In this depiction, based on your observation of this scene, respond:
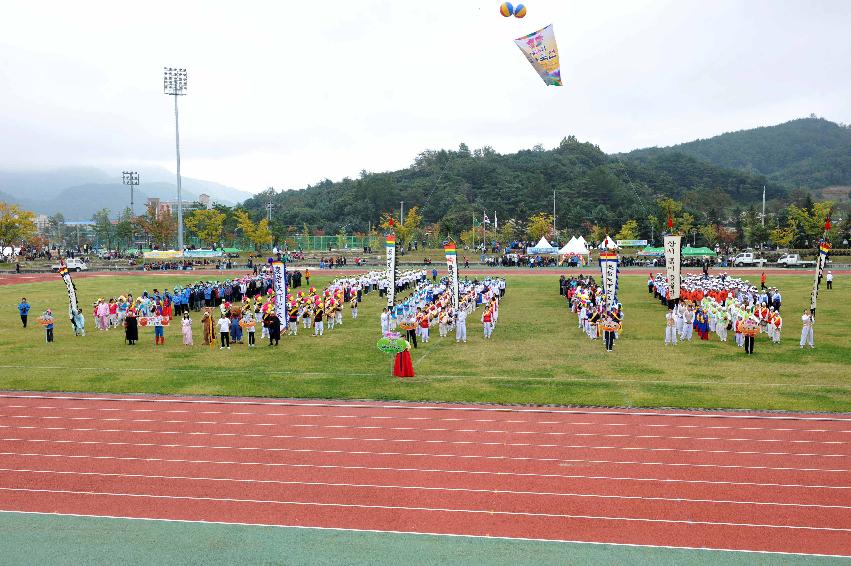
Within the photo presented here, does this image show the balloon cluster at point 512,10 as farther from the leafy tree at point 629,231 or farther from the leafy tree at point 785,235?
the leafy tree at point 629,231

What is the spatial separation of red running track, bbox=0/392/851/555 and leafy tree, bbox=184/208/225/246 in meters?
67.3

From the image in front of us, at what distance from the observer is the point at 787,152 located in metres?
167

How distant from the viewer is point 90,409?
1289 centimetres

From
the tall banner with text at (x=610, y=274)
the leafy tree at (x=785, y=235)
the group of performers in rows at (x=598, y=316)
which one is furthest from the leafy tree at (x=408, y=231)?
the tall banner with text at (x=610, y=274)

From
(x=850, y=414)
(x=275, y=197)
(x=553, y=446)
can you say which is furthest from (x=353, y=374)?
(x=275, y=197)

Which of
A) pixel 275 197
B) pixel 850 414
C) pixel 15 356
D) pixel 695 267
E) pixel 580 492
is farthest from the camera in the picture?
pixel 275 197

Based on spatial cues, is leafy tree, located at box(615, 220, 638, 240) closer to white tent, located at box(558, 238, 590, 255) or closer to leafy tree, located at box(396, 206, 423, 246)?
white tent, located at box(558, 238, 590, 255)

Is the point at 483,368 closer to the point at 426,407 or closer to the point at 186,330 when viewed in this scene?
the point at 426,407

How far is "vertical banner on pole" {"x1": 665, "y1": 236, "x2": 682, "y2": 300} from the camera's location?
24.1 m

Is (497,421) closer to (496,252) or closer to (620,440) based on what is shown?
(620,440)

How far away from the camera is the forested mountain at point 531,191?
93688 mm

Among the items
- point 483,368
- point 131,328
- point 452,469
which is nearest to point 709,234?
point 483,368

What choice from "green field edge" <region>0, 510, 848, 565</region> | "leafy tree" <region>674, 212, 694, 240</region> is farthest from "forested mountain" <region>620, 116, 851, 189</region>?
"green field edge" <region>0, 510, 848, 565</region>

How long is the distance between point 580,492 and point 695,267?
2032 inches
